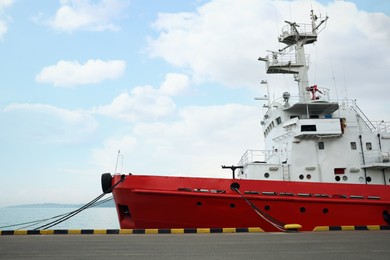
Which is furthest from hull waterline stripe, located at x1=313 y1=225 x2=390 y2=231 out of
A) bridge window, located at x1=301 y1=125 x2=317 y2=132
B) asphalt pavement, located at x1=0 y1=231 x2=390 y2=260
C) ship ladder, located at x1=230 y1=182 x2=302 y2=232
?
bridge window, located at x1=301 y1=125 x2=317 y2=132

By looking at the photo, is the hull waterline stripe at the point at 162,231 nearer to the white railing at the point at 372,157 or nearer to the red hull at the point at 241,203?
the red hull at the point at 241,203

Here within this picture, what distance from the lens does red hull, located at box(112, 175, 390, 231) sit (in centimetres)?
1011

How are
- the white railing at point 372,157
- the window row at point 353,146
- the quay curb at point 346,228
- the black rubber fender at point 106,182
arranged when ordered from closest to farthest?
the quay curb at point 346,228
the black rubber fender at point 106,182
the white railing at point 372,157
the window row at point 353,146

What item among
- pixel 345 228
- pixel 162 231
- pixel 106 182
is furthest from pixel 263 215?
pixel 106 182

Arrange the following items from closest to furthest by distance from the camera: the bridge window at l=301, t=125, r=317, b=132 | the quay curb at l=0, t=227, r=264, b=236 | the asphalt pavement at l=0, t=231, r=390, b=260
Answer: the asphalt pavement at l=0, t=231, r=390, b=260, the quay curb at l=0, t=227, r=264, b=236, the bridge window at l=301, t=125, r=317, b=132

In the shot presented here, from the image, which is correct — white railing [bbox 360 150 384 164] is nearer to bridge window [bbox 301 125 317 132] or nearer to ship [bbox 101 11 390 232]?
ship [bbox 101 11 390 232]

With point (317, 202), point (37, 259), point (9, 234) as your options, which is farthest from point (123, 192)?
point (317, 202)

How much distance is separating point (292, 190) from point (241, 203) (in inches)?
66.9

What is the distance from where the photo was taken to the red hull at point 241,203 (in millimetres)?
10109

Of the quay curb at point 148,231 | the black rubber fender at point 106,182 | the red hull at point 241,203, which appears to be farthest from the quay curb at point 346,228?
the black rubber fender at point 106,182

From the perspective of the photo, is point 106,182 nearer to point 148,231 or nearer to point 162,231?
point 148,231

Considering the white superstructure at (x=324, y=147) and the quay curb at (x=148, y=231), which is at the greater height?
the white superstructure at (x=324, y=147)

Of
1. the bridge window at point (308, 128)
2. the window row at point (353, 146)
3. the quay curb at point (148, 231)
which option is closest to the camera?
the quay curb at point (148, 231)

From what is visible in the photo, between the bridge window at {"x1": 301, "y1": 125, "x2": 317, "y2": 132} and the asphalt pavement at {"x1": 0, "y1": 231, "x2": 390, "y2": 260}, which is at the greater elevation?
the bridge window at {"x1": 301, "y1": 125, "x2": 317, "y2": 132}
